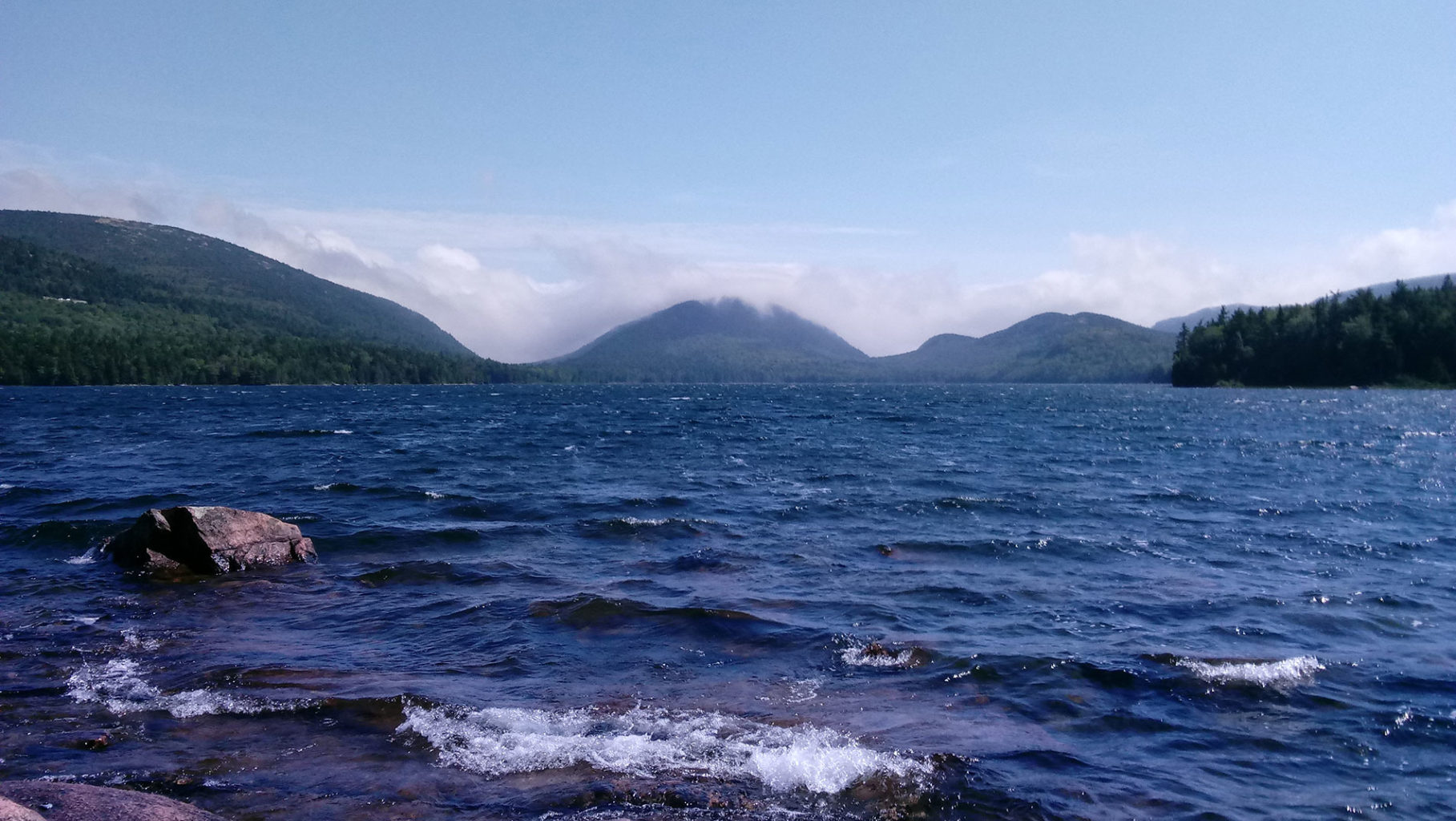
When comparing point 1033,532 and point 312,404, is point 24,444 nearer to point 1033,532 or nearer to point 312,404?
point 1033,532

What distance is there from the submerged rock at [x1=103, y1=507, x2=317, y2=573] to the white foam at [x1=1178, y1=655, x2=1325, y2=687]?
2028 centimetres

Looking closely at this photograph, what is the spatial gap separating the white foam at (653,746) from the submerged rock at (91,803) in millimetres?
3012

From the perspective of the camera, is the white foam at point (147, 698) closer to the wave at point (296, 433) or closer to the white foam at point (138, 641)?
the white foam at point (138, 641)

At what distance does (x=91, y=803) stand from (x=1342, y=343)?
20752 cm

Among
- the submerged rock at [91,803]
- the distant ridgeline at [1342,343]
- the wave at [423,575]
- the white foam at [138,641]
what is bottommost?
the wave at [423,575]

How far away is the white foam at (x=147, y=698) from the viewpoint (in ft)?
36.8

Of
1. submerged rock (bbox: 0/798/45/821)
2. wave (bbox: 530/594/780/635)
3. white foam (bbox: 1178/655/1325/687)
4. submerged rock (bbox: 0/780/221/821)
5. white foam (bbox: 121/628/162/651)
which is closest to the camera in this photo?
submerged rock (bbox: 0/798/45/821)

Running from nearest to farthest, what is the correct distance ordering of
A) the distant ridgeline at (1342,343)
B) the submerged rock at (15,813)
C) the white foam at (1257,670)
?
1. the submerged rock at (15,813)
2. the white foam at (1257,670)
3. the distant ridgeline at (1342,343)

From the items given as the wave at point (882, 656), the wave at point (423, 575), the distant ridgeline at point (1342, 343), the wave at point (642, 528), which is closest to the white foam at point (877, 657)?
the wave at point (882, 656)

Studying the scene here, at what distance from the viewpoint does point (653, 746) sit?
1023 centimetres

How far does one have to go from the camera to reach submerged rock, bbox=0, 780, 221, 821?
6.81 metres

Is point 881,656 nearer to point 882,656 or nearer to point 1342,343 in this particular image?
point 882,656

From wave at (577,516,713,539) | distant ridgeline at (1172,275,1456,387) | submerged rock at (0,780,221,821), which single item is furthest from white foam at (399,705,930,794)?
distant ridgeline at (1172,275,1456,387)

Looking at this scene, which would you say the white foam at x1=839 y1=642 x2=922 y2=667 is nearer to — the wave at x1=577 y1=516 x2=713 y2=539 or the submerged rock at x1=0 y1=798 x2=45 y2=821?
the submerged rock at x1=0 y1=798 x2=45 y2=821
